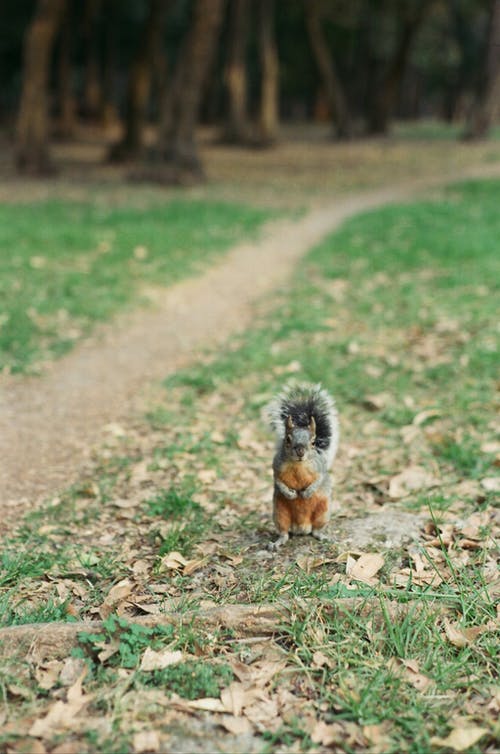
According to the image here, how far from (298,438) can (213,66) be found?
32.8 metres

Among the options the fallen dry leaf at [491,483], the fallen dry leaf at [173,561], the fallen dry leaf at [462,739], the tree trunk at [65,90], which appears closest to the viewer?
the fallen dry leaf at [462,739]

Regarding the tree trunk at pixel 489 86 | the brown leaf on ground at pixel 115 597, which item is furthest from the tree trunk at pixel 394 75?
the brown leaf on ground at pixel 115 597

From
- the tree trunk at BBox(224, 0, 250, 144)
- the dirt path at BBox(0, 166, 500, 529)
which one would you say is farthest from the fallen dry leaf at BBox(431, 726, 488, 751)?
the tree trunk at BBox(224, 0, 250, 144)

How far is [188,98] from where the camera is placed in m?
18.7

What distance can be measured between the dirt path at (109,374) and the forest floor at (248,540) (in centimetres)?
3

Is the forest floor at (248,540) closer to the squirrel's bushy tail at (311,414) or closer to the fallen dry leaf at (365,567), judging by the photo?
the fallen dry leaf at (365,567)

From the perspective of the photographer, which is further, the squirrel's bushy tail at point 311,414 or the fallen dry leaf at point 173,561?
the fallen dry leaf at point 173,561

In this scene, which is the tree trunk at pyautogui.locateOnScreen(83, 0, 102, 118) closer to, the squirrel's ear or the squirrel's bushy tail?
the squirrel's bushy tail

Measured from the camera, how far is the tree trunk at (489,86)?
85.0 feet

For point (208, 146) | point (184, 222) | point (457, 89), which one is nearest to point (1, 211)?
point (184, 222)

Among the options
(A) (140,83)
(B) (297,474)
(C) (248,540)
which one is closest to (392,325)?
(C) (248,540)

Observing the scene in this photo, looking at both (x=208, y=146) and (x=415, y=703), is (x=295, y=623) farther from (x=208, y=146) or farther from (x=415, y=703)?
(x=208, y=146)

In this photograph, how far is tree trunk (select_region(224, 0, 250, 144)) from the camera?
1085 inches

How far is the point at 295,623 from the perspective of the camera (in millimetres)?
3453
